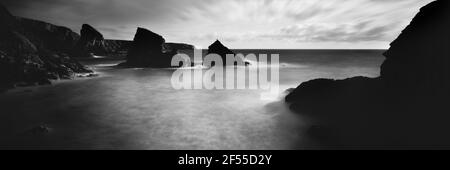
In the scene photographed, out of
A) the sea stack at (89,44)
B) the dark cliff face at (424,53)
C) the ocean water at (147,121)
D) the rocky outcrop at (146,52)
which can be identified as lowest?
the ocean water at (147,121)

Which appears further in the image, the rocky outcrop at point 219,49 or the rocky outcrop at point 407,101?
the rocky outcrop at point 219,49

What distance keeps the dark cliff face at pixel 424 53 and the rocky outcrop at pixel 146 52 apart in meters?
50.3

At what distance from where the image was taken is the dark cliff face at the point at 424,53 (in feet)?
33.9

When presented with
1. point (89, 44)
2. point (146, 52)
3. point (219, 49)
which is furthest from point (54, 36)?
point (219, 49)

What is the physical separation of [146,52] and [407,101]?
184 ft

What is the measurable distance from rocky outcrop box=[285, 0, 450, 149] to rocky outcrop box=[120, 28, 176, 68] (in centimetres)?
4890

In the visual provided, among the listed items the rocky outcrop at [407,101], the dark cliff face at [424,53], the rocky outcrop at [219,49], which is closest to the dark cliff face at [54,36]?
the rocky outcrop at [219,49]

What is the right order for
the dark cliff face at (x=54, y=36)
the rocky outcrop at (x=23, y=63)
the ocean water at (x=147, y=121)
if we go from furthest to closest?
the dark cliff face at (x=54, y=36), the rocky outcrop at (x=23, y=63), the ocean water at (x=147, y=121)

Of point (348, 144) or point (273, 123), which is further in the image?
point (273, 123)

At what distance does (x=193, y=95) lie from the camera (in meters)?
25.4

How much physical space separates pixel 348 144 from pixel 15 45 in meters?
41.9

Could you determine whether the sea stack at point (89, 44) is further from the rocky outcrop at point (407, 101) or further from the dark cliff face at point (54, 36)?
the rocky outcrop at point (407, 101)
